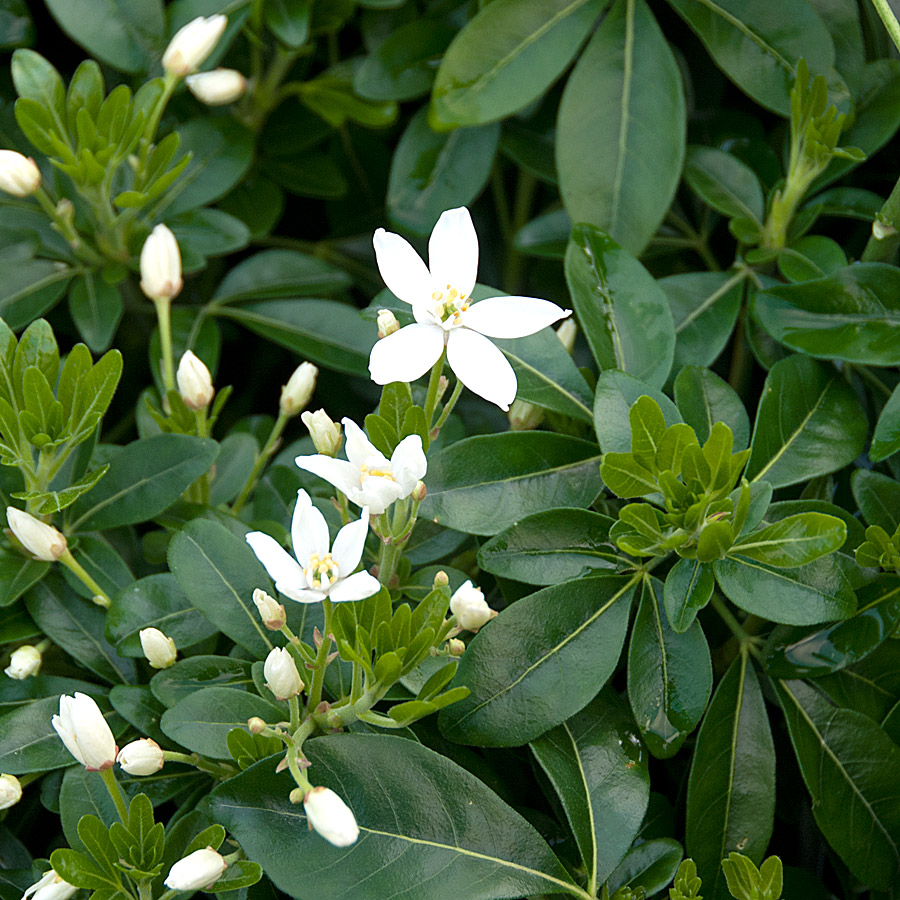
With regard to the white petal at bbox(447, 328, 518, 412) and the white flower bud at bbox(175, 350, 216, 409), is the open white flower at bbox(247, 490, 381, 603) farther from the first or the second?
the white flower bud at bbox(175, 350, 216, 409)

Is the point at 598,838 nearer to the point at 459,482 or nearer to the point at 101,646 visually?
the point at 459,482

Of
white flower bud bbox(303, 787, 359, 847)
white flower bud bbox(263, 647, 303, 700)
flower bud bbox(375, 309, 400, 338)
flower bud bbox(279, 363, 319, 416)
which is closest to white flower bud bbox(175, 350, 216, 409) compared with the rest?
flower bud bbox(279, 363, 319, 416)

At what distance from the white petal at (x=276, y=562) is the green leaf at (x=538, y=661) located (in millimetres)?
186

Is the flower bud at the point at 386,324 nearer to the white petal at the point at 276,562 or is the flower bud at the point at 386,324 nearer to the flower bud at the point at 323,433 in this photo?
the flower bud at the point at 323,433

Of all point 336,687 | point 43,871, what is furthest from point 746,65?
point 43,871

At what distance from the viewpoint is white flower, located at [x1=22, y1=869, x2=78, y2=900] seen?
0.65m

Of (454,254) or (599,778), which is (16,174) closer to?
(454,254)

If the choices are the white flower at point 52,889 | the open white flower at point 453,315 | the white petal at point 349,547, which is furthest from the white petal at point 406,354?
the white flower at point 52,889

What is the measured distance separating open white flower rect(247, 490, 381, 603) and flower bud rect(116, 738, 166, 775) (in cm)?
17

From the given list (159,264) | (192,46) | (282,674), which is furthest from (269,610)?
(192,46)

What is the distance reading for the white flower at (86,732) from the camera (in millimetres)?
619

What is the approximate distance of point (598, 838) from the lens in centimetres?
71

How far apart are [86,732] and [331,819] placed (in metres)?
0.19

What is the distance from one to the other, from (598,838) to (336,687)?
0.23 m
